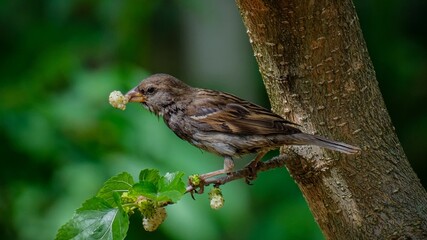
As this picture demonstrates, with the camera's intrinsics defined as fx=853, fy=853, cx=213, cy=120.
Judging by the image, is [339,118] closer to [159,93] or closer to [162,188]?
[162,188]

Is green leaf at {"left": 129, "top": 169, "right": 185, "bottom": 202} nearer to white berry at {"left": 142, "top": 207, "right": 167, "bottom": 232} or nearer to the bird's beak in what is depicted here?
white berry at {"left": 142, "top": 207, "right": 167, "bottom": 232}

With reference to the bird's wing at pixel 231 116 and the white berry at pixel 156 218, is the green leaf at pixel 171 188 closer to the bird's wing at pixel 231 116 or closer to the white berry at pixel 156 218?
the white berry at pixel 156 218

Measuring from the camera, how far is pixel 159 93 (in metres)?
3.64

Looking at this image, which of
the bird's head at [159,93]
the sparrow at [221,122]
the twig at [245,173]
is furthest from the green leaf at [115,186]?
the bird's head at [159,93]

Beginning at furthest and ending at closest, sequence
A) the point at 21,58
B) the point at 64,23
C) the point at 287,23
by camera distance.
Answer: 1. the point at 64,23
2. the point at 21,58
3. the point at 287,23

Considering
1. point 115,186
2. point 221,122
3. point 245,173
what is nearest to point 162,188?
point 115,186

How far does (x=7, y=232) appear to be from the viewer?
5.27m

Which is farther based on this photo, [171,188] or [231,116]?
[231,116]

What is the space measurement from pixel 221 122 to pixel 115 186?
0.85 m

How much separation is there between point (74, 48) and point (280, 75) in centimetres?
305

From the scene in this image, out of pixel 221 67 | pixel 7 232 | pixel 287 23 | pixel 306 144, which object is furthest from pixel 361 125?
pixel 221 67

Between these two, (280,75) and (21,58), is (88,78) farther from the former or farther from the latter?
(280,75)

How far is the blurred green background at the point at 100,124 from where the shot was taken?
16.2 ft

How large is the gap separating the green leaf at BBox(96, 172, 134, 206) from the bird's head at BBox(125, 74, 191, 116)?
100 cm
